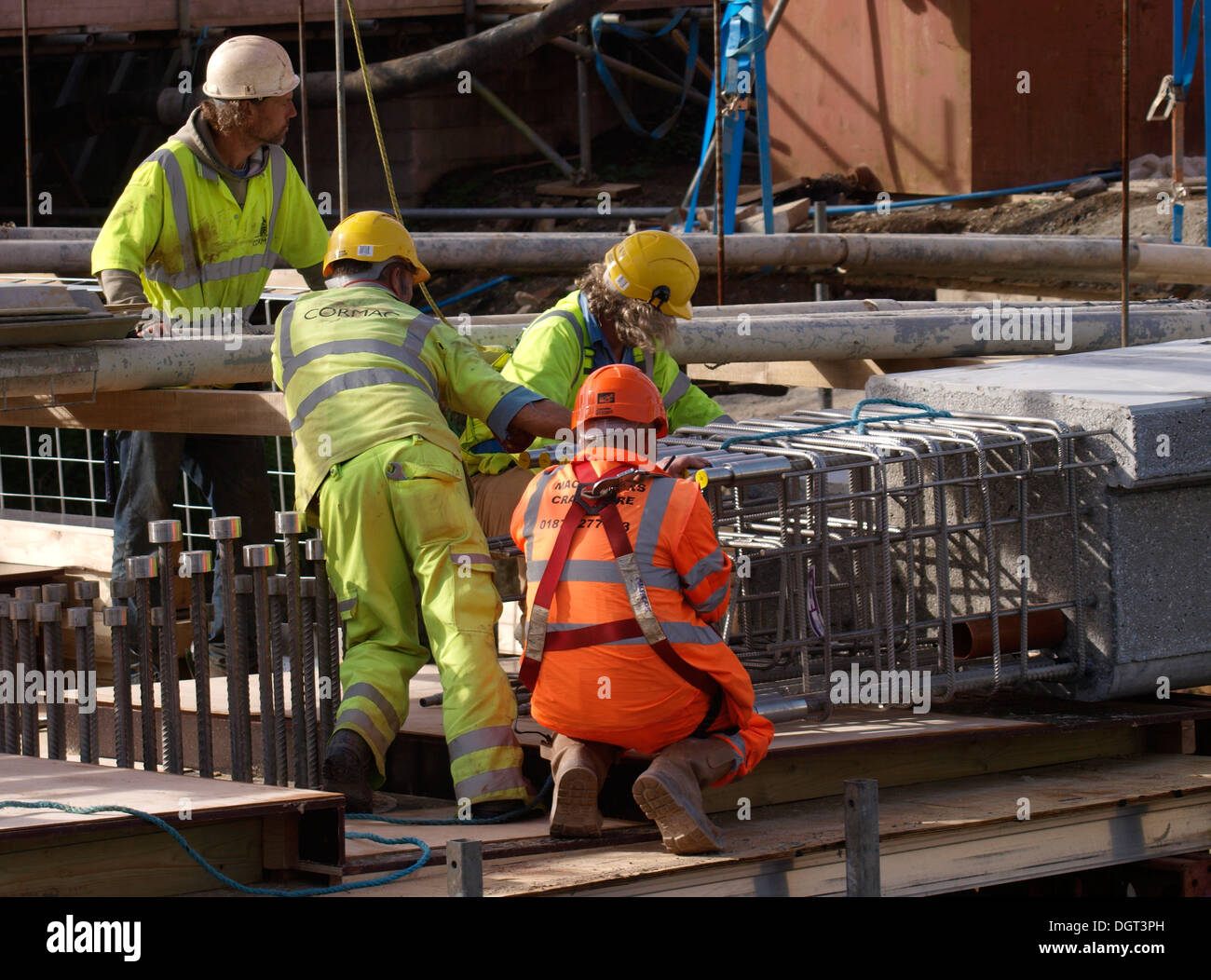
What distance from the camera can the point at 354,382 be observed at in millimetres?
5590

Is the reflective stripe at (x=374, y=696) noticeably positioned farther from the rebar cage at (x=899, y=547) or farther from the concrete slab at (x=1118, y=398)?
the concrete slab at (x=1118, y=398)

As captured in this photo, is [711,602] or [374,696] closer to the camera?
[711,602]

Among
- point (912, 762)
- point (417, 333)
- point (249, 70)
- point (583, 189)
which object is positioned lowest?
point (912, 762)

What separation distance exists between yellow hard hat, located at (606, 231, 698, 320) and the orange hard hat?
3.69 ft

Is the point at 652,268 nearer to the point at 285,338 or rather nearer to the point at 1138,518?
the point at 285,338

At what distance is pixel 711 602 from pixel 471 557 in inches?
34.7

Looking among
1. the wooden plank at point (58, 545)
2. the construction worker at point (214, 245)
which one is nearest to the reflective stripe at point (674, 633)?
the construction worker at point (214, 245)

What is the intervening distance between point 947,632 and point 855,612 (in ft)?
1.01

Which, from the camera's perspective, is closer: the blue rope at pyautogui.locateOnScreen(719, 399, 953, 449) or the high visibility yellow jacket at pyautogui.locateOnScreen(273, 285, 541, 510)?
the high visibility yellow jacket at pyautogui.locateOnScreen(273, 285, 541, 510)

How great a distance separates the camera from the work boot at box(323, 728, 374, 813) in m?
5.17

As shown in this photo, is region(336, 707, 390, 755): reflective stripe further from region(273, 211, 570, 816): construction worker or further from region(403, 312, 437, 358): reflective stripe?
region(403, 312, 437, 358): reflective stripe

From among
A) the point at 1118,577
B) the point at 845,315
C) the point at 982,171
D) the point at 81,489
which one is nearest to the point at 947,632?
the point at 1118,577

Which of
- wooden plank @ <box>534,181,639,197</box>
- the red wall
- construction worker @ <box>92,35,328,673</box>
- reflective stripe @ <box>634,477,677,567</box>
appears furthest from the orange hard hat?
wooden plank @ <box>534,181,639,197</box>

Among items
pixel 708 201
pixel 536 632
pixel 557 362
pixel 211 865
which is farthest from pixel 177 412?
pixel 708 201
